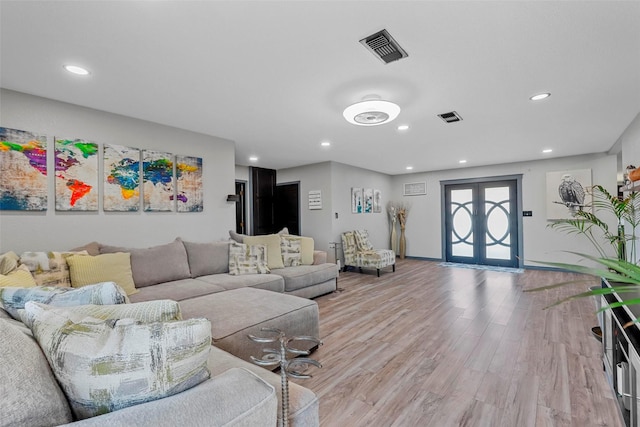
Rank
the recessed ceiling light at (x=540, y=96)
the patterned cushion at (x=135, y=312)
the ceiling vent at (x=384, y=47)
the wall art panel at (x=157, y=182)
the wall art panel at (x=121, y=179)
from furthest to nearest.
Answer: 1. the wall art panel at (x=157, y=182)
2. the wall art panel at (x=121, y=179)
3. the recessed ceiling light at (x=540, y=96)
4. the ceiling vent at (x=384, y=47)
5. the patterned cushion at (x=135, y=312)

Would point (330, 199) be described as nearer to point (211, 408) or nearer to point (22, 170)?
point (22, 170)

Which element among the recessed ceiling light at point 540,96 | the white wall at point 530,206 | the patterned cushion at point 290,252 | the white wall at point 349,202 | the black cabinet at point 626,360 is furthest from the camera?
the white wall at point 349,202

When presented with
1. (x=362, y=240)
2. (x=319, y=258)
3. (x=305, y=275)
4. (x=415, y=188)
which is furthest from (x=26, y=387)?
(x=415, y=188)

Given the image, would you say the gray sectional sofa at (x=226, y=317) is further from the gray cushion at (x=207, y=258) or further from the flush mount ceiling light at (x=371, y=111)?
the flush mount ceiling light at (x=371, y=111)

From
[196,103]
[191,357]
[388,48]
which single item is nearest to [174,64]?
[196,103]

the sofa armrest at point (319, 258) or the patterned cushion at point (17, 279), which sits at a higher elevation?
the patterned cushion at point (17, 279)

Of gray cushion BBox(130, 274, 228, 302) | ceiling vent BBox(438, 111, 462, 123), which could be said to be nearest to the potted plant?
ceiling vent BBox(438, 111, 462, 123)

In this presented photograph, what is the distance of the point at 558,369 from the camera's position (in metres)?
2.20

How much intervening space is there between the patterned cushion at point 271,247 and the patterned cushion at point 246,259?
0.15 meters

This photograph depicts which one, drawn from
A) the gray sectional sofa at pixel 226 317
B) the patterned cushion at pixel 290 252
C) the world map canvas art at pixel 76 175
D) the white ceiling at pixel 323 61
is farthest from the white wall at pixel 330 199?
the world map canvas art at pixel 76 175

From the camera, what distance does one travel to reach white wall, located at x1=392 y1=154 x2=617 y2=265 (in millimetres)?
5379

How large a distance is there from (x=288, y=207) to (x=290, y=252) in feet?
8.44

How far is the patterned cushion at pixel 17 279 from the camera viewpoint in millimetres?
1725

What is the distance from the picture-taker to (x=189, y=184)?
3721mm
